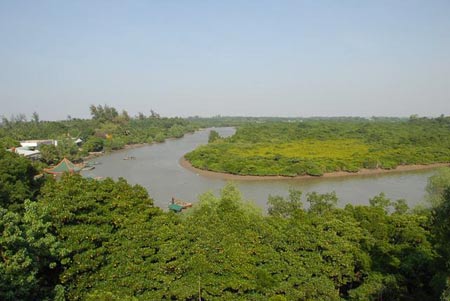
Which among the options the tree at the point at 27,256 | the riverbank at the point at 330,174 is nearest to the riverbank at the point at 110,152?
the riverbank at the point at 330,174

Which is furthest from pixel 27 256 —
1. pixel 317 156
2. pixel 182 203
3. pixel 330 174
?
pixel 317 156

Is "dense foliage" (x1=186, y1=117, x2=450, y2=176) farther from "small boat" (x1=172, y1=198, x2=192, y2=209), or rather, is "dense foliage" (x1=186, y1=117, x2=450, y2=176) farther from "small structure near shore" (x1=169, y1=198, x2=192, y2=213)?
"small structure near shore" (x1=169, y1=198, x2=192, y2=213)

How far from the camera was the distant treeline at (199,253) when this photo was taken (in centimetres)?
658

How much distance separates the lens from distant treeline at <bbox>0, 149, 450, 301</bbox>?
6.58 meters

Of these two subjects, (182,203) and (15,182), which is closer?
(15,182)

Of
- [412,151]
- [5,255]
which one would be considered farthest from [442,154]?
[5,255]

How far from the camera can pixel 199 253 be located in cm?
785

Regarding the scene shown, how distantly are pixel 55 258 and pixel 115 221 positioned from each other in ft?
6.29

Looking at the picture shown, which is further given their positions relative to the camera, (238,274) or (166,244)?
(166,244)

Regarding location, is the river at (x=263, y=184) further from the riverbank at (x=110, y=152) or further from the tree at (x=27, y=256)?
the tree at (x=27, y=256)

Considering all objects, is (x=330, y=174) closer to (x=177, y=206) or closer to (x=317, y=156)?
(x=317, y=156)

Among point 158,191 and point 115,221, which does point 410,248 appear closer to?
point 115,221

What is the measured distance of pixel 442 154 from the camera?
38.7 metres

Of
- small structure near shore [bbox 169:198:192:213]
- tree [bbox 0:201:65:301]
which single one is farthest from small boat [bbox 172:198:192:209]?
tree [bbox 0:201:65:301]
